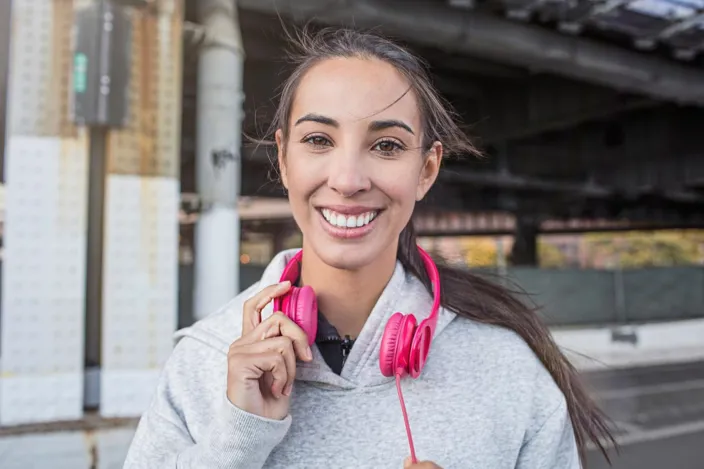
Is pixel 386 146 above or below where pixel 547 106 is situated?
below

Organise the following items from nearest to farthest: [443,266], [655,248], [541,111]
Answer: [443,266], [541,111], [655,248]

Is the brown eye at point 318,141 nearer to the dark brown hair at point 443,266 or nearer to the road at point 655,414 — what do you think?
the dark brown hair at point 443,266

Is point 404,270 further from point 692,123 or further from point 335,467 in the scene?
point 692,123

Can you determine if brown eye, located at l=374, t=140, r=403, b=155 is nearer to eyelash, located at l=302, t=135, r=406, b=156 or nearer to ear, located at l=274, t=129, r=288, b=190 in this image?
eyelash, located at l=302, t=135, r=406, b=156

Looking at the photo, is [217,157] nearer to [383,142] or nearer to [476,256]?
[476,256]

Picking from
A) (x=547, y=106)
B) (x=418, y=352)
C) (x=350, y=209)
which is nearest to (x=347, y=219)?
(x=350, y=209)

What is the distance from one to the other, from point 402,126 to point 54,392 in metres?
6.03

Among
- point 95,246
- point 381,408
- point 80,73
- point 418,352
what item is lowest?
point 381,408

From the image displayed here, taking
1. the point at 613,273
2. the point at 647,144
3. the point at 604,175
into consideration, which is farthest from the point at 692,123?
the point at 613,273

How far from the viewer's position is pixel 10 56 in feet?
20.1

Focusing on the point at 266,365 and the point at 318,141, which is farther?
the point at 318,141

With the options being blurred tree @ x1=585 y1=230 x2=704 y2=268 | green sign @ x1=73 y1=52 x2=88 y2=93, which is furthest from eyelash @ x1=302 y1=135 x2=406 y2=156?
blurred tree @ x1=585 y1=230 x2=704 y2=268

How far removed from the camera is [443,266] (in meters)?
1.90

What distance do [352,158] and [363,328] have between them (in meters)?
0.46
